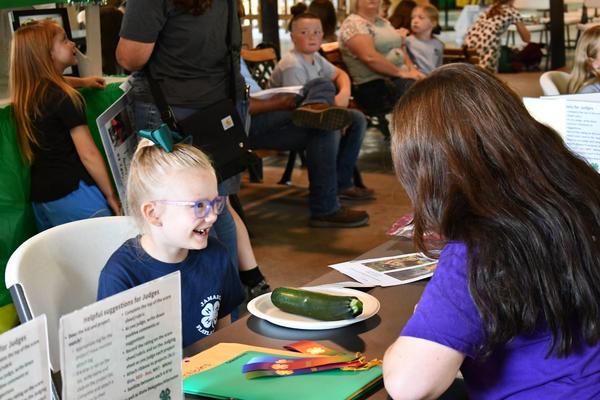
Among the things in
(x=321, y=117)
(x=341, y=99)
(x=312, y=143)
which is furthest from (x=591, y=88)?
(x=341, y=99)

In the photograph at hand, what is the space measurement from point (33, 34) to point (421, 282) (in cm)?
203

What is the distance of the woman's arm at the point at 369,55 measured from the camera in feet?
16.6

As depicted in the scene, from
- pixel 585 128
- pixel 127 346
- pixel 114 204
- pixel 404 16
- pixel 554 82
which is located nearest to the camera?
pixel 127 346

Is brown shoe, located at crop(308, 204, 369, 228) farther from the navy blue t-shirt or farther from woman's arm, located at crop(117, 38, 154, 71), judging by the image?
the navy blue t-shirt

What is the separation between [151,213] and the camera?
1.54m

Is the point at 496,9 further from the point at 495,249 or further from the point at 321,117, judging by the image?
the point at 495,249

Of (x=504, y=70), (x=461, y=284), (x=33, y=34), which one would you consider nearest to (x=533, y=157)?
(x=461, y=284)

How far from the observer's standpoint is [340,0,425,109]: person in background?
507 centimetres

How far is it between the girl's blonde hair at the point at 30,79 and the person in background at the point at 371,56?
297 cm

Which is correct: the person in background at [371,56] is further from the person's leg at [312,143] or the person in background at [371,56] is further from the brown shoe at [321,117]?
the brown shoe at [321,117]

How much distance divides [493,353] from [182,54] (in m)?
1.85

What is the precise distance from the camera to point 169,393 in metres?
0.91

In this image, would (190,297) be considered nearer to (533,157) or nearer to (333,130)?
(533,157)

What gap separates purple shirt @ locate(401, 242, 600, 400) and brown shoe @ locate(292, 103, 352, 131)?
2.85 meters
